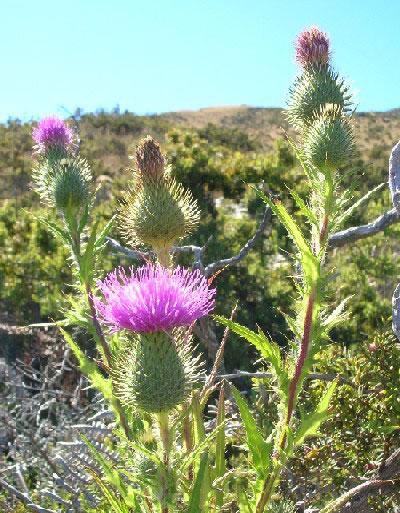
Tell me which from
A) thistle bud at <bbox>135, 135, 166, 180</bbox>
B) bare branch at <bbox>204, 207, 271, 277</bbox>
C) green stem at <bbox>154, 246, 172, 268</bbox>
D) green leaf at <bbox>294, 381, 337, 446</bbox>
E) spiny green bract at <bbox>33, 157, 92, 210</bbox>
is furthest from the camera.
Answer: bare branch at <bbox>204, 207, 271, 277</bbox>

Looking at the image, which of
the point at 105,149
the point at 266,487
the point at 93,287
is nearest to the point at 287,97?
the point at 93,287

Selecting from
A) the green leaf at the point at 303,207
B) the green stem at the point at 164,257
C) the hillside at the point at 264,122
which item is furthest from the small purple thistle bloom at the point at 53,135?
the hillside at the point at 264,122

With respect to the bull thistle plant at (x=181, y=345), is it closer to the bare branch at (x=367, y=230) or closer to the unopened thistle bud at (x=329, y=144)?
the unopened thistle bud at (x=329, y=144)

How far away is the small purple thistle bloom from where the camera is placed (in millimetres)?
4074

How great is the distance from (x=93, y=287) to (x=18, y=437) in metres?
1.67

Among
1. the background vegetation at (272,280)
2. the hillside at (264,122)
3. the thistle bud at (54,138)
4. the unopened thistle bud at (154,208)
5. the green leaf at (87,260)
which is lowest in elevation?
the background vegetation at (272,280)

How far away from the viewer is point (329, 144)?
271cm

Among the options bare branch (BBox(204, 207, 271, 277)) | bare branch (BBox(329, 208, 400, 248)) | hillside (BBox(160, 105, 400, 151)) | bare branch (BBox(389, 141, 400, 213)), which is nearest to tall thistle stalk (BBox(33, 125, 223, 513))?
bare branch (BBox(204, 207, 271, 277))

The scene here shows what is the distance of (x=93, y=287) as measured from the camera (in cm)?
306

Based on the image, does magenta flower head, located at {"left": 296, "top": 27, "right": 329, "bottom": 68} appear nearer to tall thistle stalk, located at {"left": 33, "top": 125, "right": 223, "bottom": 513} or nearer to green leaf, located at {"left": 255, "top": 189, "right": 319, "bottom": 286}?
tall thistle stalk, located at {"left": 33, "top": 125, "right": 223, "bottom": 513}

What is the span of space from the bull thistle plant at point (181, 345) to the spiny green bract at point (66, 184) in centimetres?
31

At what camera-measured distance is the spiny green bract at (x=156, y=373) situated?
2.14 m

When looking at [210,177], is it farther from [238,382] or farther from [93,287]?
[93,287]

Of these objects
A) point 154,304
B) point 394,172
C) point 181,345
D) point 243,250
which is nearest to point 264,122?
point 243,250
